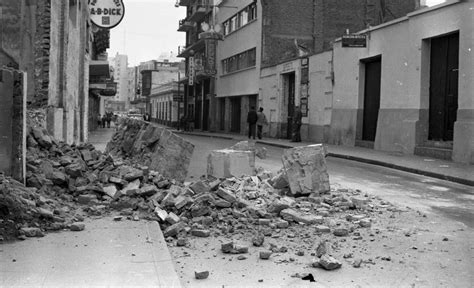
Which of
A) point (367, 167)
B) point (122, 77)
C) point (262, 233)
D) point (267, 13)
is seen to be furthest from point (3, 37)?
point (122, 77)

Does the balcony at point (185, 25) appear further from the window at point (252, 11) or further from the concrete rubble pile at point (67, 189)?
the concrete rubble pile at point (67, 189)

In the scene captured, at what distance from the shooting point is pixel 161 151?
29.3 feet

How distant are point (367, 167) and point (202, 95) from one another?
36211 mm

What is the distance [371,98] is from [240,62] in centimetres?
1838

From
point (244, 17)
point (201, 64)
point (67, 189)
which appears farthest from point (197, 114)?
point (67, 189)

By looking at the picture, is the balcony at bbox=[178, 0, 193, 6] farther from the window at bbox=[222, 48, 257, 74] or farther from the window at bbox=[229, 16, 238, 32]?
the window at bbox=[229, 16, 238, 32]

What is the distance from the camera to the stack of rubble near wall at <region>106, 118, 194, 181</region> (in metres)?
8.88

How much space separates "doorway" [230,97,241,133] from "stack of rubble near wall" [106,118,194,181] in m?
30.7

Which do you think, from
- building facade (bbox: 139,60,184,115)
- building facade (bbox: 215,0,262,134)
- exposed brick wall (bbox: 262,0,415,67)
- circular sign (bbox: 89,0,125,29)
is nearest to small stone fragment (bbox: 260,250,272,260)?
circular sign (bbox: 89,0,125,29)

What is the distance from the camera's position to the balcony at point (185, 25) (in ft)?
177

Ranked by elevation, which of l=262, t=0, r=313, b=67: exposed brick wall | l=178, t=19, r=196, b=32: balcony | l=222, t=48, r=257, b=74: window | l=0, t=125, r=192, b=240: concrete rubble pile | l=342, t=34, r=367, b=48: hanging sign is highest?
l=178, t=19, r=196, b=32: balcony

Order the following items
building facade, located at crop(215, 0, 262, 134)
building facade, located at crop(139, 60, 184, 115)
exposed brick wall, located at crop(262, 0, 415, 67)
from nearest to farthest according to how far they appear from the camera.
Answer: exposed brick wall, located at crop(262, 0, 415, 67) < building facade, located at crop(215, 0, 262, 134) < building facade, located at crop(139, 60, 184, 115)

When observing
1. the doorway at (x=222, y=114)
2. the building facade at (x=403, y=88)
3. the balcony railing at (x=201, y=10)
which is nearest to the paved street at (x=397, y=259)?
the building facade at (x=403, y=88)

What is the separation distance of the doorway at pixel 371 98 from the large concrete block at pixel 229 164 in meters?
12.8
